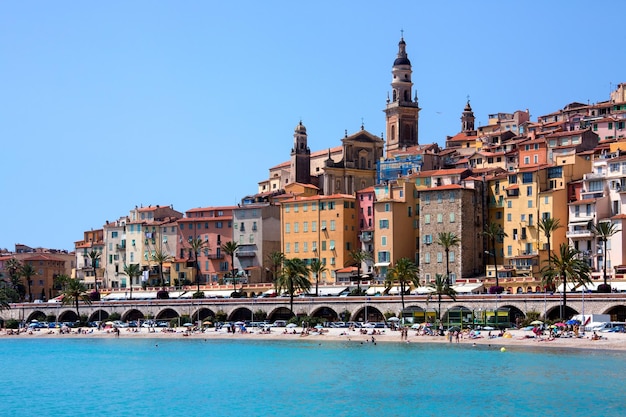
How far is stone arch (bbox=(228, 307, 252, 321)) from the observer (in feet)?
390

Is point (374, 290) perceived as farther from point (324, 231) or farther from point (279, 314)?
point (324, 231)

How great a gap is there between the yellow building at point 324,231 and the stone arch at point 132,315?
18.3 metres

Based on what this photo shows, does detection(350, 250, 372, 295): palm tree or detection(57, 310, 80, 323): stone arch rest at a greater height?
detection(350, 250, 372, 295): palm tree

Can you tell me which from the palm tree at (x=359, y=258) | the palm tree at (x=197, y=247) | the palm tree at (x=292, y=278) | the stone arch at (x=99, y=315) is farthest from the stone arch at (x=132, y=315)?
the palm tree at (x=359, y=258)

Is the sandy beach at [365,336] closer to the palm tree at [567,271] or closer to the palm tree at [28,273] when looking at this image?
the palm tree at [567,271]

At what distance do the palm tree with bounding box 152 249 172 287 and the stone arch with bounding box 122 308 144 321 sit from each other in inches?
389

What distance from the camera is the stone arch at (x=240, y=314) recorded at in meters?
119

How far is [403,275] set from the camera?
104562 millimetres

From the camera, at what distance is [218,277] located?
454 feet

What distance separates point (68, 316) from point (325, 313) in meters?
38.2

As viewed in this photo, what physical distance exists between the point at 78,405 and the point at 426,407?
71.1 feet

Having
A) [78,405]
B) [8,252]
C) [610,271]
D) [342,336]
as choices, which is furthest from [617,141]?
[8,252]

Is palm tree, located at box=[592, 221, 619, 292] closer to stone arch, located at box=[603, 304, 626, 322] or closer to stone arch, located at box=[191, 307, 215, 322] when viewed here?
stone arch, located at box=[603, 304, 626, 322]

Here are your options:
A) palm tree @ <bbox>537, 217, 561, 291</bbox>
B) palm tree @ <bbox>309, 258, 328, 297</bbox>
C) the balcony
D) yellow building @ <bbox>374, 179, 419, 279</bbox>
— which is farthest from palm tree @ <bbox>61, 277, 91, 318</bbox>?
the balcony
